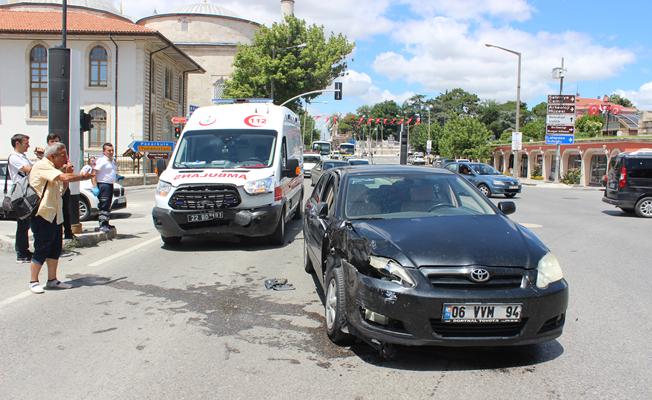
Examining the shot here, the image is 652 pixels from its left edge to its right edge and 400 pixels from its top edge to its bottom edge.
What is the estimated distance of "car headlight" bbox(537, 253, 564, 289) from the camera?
4.17 m

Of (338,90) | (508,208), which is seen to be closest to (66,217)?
(508,208)

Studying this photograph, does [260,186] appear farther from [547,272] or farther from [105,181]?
[547,272]

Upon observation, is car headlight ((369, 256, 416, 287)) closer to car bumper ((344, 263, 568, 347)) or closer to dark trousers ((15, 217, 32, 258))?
car bumper ((344, 263, 568, 347))

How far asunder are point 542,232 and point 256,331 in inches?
369

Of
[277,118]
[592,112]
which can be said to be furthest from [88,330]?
[592,112]

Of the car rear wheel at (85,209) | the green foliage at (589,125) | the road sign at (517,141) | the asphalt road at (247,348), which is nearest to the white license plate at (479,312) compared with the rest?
the asphalt road at (247,348)

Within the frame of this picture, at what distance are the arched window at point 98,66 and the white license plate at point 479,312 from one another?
4024 cm

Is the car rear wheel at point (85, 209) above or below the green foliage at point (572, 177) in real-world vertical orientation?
below

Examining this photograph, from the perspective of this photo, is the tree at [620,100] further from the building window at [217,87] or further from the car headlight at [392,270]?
the car headlight at [392,270]

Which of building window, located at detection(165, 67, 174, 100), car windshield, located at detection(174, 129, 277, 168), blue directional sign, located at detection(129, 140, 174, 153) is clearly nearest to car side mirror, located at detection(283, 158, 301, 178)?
car windshield, located at detection(174, 129, 277, 168)

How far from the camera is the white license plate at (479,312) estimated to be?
395 cm

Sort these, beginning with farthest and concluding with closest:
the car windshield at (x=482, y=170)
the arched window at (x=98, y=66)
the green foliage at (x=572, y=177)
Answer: the green foliage at (x=572, y=177) → the arched window at (x=98, y=66) → the car windshield at (x=482, y=170)

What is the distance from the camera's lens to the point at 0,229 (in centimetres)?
1203

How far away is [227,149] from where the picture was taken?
10359mm
